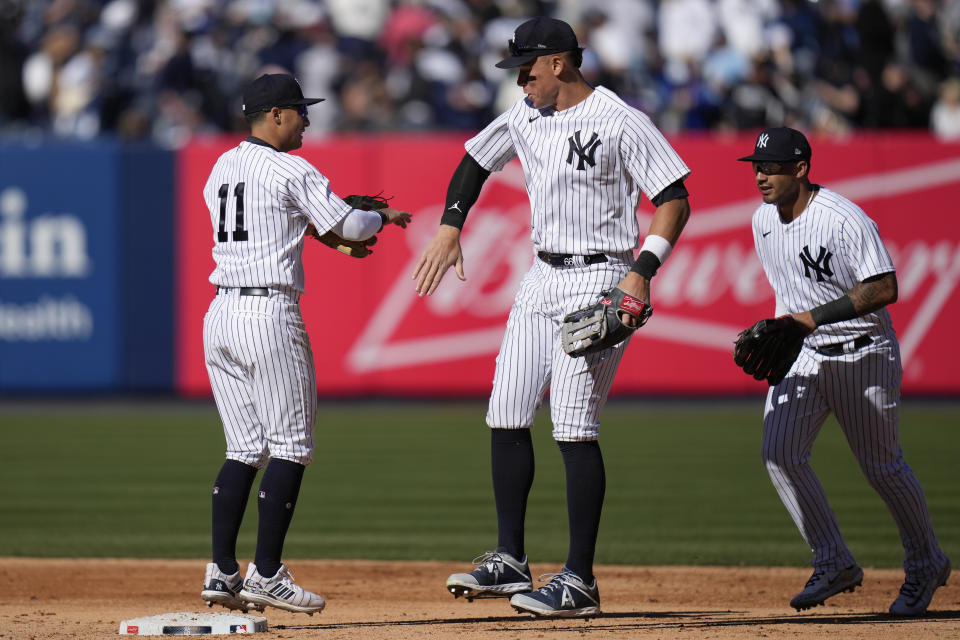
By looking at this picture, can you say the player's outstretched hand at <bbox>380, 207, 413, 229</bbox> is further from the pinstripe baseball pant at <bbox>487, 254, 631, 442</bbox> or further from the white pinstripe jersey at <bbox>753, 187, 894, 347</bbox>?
the white pinstripe jersey at <bbox>753, 187, 894, 347</bbox>

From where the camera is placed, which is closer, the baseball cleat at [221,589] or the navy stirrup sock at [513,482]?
the baseball cleat at [221,589]

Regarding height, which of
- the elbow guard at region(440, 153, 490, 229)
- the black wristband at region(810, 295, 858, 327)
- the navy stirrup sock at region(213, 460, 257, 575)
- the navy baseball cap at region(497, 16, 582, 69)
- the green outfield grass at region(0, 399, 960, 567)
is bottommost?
the green outfield grass at region(0, 399, 960, 567)

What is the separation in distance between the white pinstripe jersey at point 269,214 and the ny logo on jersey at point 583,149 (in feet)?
2.85

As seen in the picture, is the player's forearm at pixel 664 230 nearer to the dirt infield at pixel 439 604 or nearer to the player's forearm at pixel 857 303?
the player's forearm at pixel 857 303

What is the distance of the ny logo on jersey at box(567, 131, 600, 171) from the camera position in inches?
213

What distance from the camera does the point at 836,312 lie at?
5523 millimetres

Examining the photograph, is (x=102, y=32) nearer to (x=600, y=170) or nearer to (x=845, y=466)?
(x=845, y=466)

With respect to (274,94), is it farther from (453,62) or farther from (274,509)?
(453,62)

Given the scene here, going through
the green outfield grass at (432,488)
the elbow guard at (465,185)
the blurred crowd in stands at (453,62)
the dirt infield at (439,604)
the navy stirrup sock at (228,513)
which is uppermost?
the blurred crowd in stands at (453,62)

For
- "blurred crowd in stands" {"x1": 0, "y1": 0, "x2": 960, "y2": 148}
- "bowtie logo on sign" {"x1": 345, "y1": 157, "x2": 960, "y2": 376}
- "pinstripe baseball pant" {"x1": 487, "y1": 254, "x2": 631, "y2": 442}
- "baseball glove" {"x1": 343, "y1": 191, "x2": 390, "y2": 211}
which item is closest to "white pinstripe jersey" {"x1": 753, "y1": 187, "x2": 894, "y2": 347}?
"pinstripe baseball pant" {"x1": 487, "y1": 254, "x2": 631, "y2": 442}

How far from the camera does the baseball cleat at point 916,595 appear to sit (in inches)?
230

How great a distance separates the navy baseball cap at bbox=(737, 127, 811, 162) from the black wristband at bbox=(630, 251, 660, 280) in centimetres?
77

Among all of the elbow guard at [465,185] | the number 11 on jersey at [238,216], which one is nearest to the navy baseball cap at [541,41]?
the elbow guard at [465,185]

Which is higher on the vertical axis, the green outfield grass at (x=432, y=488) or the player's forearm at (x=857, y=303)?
the player's forearm at (x=857, y=303)
